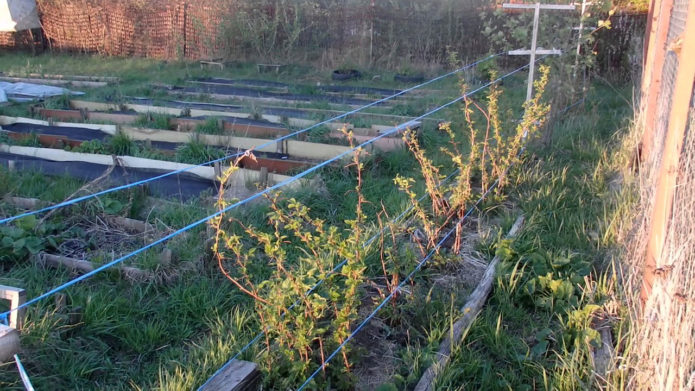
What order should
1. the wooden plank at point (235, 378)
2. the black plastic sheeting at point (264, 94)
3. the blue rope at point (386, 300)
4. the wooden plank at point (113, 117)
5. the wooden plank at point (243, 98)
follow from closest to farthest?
1. the wooden plank at point (235, 378)
2. the blue rope at point (386, 300)
3. the wooden plank at point (113, 117)
4. the wooden plank at point (243, 98)
5. the black plastic sheeting at point (264, 94)

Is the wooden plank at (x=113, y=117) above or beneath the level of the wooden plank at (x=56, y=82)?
beneath

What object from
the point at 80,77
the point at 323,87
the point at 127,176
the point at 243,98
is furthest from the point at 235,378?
the point at 80,77

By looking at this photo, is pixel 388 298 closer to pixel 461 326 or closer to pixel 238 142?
pixel 461 326

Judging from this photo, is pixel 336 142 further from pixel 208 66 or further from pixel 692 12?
pixel 208 66

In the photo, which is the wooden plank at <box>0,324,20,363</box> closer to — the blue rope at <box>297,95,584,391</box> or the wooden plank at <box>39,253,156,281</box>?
the wooden plank at <box>39,253,156,281</box>

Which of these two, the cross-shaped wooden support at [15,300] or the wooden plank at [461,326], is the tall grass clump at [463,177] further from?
the cross-shaped wooden support at [15,300]

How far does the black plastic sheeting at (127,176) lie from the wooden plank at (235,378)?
2.82m

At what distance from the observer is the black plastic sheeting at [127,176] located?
560 cm

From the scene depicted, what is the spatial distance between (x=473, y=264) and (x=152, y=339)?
7.03 feet

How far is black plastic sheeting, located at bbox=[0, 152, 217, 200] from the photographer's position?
5602 mm

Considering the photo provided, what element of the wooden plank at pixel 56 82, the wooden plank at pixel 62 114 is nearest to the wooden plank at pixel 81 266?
the wooden plank at pixel 62 114

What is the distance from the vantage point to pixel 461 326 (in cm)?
324

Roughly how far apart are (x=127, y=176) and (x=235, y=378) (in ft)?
12.5

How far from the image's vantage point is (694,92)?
3.03m
